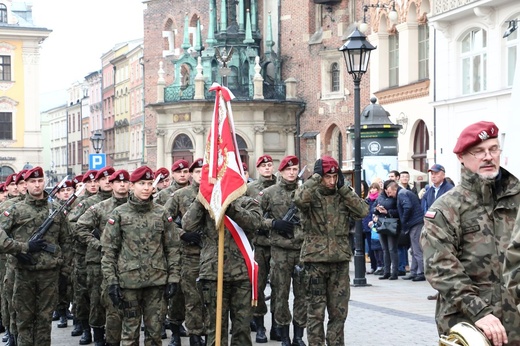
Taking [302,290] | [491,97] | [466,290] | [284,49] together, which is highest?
[284,49]

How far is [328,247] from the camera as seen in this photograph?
1094 cm

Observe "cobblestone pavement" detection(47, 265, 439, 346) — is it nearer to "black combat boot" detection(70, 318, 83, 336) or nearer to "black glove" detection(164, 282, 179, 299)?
"black combat boot" detection(70, 318, 83, 336)

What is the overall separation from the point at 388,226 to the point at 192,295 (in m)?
8.22

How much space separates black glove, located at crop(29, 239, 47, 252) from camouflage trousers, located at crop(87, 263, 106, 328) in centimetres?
158

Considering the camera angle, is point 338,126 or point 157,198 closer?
point 157,198

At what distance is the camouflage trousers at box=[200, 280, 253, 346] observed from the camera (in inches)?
420

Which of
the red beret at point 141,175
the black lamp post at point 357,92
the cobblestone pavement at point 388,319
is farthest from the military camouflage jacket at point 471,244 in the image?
the black lamp post at point 357,92

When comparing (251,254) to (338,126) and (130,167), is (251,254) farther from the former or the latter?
(130,167)

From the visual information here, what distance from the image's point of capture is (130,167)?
249ft

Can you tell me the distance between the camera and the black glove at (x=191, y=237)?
12250 mm

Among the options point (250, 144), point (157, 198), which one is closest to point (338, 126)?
point (250, 144)

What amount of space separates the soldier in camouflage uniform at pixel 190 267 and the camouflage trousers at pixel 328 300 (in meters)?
1.75

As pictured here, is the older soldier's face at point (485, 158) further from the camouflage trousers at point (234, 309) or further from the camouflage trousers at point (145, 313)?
the camouflage trousers at point (145, 313)

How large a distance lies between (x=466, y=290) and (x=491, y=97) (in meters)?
24.3
